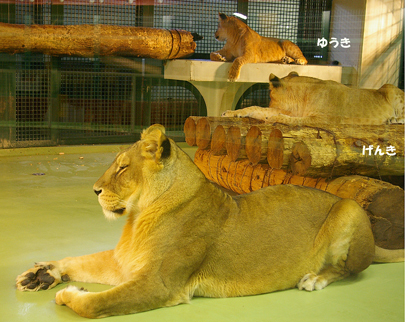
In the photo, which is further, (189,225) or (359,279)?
(359,279)

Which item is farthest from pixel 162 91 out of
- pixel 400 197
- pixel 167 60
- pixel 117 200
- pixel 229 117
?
pixel 400 197

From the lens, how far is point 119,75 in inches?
109

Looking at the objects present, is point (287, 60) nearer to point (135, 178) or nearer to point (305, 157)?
point (305, 157)

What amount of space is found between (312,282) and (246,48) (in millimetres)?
1282

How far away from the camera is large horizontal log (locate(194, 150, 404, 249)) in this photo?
10.0 feet

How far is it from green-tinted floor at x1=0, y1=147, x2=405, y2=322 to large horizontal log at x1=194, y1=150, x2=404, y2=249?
221 millimetres

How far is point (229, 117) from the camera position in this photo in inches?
115

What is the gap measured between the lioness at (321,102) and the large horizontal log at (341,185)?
0.93 ft

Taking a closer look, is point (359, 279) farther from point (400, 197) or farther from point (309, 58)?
point (309, 58)

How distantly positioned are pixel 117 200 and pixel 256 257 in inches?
30.4

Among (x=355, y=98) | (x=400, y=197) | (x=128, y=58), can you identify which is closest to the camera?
(x=128, y=58)

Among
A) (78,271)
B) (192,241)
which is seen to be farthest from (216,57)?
(78,271)

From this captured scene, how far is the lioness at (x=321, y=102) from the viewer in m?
2.84

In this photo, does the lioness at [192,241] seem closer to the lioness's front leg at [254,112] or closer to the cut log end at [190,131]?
the cut log end at [190,131]
